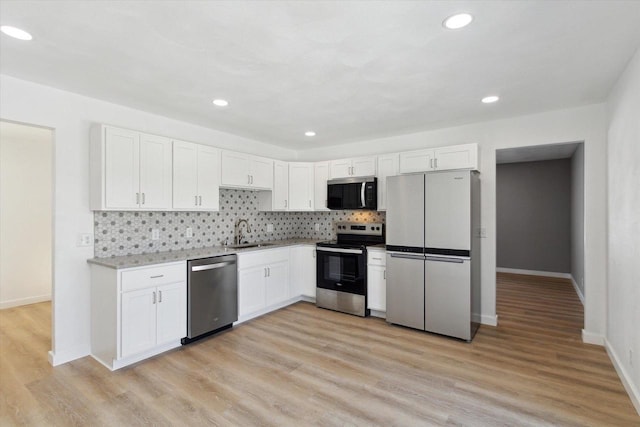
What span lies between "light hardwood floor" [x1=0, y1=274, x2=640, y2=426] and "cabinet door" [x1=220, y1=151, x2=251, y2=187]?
1.91 meters

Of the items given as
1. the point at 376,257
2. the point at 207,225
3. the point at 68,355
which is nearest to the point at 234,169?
the point at 207,225

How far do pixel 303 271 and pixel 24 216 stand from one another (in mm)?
4363

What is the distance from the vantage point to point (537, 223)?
265 inches

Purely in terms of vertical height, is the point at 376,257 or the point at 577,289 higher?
the point at 376,257

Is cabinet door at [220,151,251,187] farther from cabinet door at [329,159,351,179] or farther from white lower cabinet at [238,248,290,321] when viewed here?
cabinet door at [329,159,351,179]

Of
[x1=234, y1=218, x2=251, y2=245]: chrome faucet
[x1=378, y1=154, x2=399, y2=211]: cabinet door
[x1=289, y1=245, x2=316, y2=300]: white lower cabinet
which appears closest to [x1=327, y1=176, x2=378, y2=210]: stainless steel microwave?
[x1=378, y1=154, x2=399, y2=211]: cabinet door

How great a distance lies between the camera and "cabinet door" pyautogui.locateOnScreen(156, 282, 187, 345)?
3.11 meters

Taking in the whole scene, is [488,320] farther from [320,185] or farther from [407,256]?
[320,185]

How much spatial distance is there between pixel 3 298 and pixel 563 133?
305 inches

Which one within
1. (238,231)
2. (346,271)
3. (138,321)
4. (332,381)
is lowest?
(332,381)

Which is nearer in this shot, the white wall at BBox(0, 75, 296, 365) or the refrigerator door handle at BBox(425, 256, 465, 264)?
the white wall at BBox(0, 75, 296, 365)

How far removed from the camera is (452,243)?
11.5 feet

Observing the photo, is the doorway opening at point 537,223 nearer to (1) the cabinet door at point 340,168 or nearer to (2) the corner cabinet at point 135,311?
(1) the cabinet door at point 340,168

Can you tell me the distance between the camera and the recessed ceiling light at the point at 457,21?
5.96 ft
